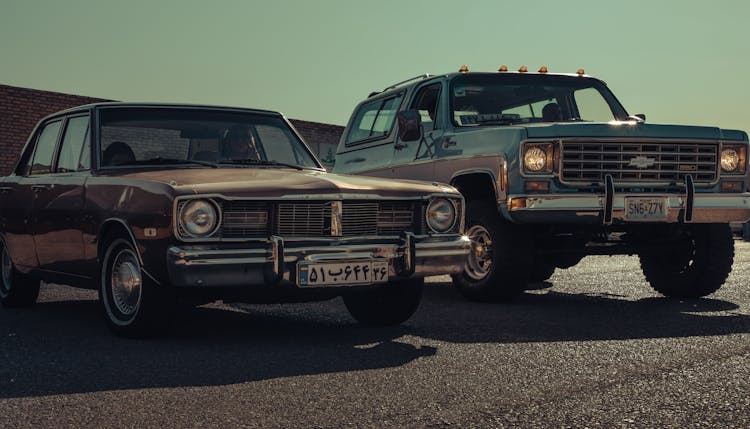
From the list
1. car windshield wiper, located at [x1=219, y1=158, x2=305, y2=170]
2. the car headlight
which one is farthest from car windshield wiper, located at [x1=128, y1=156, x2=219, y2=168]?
the car headlight

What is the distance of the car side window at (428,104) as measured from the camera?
350 inches

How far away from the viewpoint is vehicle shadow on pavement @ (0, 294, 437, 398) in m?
4.52

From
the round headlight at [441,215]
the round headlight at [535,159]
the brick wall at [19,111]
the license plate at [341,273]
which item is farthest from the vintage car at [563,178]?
the brick wall at [19,111]

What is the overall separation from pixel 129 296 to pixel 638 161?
4204mm

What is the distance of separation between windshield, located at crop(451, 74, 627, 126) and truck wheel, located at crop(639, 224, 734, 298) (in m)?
1.56

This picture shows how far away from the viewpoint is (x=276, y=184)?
5441mm

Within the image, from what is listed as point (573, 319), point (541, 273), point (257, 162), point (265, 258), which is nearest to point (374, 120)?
point (541, 273)

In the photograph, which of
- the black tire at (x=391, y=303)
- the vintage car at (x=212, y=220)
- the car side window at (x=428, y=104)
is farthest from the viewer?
the car side window at (x=428, y=104)

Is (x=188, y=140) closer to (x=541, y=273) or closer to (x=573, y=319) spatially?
(x=573, y=319)

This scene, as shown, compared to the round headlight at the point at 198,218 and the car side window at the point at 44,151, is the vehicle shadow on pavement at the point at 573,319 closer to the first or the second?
the round headlight at the point at 198,218

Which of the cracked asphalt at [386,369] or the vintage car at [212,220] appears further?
the vintage car at [212,220]

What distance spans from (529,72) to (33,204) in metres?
4.74

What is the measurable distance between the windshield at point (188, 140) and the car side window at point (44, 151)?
Result: 0.87 meters

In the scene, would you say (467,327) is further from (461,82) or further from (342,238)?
(461,82)
